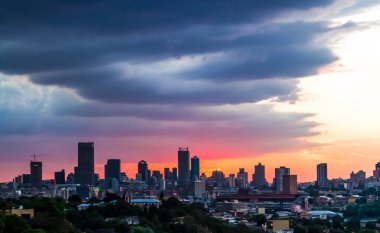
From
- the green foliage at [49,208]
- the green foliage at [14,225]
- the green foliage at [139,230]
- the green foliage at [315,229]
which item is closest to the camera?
the green foliage at [14,225]

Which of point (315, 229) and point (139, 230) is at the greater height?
point (139, 230)

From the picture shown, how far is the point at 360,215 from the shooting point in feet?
523

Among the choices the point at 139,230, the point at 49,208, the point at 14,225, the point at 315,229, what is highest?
the point at 49,208

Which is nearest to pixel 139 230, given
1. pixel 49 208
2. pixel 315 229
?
pixel 49 208

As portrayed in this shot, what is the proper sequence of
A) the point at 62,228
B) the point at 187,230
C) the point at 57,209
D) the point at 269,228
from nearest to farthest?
the point at 62,228 < the point at 57,209 < the point at 187,230 < the point at 269,228

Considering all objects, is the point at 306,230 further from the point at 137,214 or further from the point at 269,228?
the point at 137,214

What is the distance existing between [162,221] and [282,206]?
11246 cm

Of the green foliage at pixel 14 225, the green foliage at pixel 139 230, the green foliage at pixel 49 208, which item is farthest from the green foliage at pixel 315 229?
the green foliage at pixel 14 225

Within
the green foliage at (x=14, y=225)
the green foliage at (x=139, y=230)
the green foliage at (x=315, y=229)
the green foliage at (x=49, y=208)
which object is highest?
the green foliage at (x=49, y=208)

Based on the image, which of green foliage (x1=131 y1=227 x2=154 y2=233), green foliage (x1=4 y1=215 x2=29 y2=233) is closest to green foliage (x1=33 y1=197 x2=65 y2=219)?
green foliage (x1=131 y1=227 x2=154 y2=233)

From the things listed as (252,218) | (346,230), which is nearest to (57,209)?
(346,230)

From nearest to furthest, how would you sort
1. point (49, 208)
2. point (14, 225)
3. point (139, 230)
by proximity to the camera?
1. point (14, 225)
2. point (49, 208)
3. point (139, 230)

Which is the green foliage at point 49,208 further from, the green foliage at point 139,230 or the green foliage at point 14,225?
the green foliage at point 14,225

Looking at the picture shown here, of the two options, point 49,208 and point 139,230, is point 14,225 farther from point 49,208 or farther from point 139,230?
point 139,230
